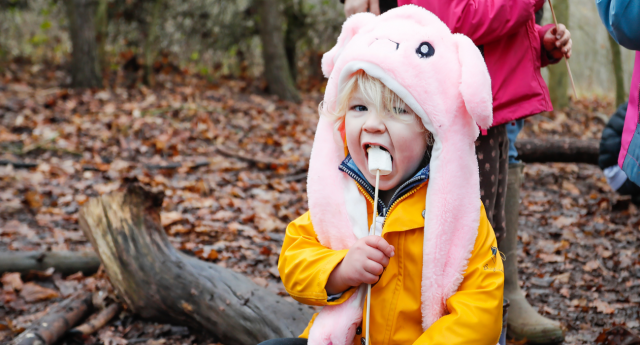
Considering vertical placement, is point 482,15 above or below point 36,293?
above

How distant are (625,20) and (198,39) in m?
9.99

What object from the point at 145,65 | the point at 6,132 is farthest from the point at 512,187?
the point at 145,65

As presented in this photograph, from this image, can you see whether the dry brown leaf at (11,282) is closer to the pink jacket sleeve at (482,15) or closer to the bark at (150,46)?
the pink jacket sleeve at (482,15)

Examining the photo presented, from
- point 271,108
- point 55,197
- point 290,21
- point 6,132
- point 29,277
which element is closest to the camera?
point 29,277

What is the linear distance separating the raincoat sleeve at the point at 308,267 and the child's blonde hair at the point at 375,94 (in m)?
0.46

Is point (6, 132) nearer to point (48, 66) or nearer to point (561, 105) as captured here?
point (48, 66)

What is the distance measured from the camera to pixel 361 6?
81.3 inches

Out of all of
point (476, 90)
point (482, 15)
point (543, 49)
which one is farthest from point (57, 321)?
point (543, 49)

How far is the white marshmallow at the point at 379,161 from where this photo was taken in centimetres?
146

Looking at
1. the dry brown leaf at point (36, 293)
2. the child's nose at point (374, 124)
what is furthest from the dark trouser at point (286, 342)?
the dry brown leaf at point (36, 293)

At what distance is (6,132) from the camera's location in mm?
5875

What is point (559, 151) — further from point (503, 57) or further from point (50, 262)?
point (50, 262)

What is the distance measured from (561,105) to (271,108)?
18.4 ft

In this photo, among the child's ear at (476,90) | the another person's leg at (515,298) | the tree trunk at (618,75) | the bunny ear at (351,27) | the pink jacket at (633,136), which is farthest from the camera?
the tree trunk at (618,75)
